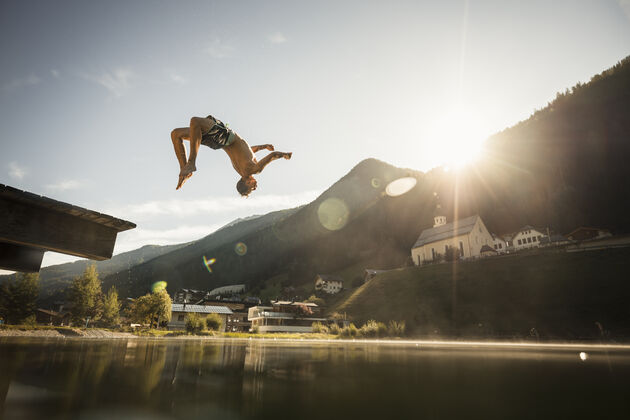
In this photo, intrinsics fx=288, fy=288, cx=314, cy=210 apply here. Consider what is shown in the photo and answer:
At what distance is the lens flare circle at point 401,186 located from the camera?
159250 mm

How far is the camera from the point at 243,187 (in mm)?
4406

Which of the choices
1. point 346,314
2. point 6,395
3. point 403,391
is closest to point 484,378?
point 403,391

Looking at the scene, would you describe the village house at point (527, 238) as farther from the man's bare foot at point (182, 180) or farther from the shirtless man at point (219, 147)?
the man's bare foot at point (182, 180)

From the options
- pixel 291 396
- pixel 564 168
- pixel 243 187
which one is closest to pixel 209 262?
pixel 564 168

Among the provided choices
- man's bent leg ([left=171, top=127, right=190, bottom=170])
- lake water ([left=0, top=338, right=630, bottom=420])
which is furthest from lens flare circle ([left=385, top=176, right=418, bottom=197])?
man's bent leg ([left=171, top=127, right=190, bottom=170])

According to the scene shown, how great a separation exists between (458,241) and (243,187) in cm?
8264

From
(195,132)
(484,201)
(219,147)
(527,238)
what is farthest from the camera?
(484,201)

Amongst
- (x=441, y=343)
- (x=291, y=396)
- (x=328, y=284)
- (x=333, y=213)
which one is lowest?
(x=441, y=343)

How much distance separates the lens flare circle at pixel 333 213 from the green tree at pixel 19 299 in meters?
129

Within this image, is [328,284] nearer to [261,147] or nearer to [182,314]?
[182,314]

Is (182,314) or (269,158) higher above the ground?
(269,158)

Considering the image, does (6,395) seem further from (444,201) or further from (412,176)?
(412,176)

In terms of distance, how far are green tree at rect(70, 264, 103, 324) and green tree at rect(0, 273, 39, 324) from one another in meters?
3.91

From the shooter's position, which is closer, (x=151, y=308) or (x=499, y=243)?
(x=151, y=308)
